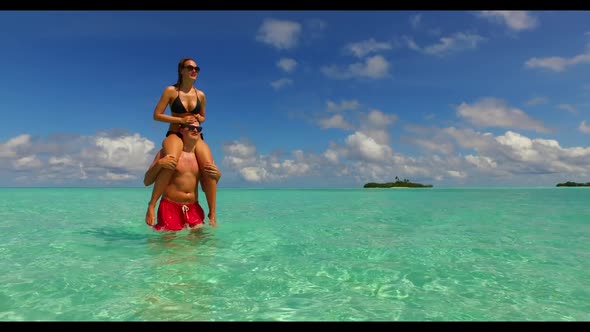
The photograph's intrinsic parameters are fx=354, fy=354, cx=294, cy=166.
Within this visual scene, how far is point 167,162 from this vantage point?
642 cm

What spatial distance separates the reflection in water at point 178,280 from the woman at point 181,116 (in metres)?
1.08

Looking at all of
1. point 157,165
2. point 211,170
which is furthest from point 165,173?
point 211,170

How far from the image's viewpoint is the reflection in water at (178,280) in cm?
291

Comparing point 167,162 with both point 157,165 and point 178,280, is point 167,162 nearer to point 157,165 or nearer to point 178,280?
point 157,165

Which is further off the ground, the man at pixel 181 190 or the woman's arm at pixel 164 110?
the woman's arm at pixel 164 110

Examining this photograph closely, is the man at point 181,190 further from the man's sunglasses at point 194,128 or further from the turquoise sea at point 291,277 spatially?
the turquoise sea at point 291,277

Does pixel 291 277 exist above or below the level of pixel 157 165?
below

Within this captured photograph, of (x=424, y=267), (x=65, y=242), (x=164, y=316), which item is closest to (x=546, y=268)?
(x=424, y=267)

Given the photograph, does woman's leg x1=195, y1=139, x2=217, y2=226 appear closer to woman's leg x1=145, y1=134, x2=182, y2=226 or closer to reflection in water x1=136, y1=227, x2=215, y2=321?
woman's leg x1=145, y1=134, x2=182, y2=226

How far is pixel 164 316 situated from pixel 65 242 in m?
4.65

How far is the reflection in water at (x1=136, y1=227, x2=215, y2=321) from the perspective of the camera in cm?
291

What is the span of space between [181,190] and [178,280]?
3233 millimetres

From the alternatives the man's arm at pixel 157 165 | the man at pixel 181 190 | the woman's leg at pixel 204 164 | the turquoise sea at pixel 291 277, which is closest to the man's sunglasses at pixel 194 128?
the man at pixel 181 190
